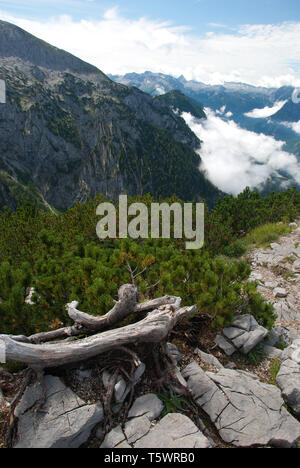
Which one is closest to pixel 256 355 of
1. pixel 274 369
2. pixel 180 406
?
pixel 274 369

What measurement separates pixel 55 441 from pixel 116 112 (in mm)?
198286

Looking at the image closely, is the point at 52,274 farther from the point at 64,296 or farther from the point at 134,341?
the point at 134,341

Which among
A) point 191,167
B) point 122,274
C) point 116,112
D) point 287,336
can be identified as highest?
point 116,112

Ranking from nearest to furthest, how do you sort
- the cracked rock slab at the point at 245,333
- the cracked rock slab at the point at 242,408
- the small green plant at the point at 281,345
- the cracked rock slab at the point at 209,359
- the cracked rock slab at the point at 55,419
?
1. the cracked rock slab at the point at 55,419
2. the cracked rock slab at the point at 242,408
3. the cracked rock slab at the point at 209,359
4. the cracked rock slab at the point at 245,333
5. the small green plant at the point at 281,345

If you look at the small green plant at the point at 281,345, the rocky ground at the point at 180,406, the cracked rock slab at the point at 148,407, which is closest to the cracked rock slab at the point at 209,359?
the rocky ground at the point at 180,406

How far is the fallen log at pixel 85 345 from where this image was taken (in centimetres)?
469

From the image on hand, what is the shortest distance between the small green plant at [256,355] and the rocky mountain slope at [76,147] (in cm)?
13512

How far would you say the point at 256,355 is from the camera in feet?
23.4

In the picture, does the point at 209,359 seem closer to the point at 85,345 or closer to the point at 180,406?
the point at 180,406

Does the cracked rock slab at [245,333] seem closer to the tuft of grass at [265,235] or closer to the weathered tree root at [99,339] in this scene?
the weathered tree root at [99,339]

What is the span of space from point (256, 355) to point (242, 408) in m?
2.13

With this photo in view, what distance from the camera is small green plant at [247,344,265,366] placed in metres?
6.99
